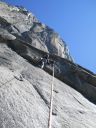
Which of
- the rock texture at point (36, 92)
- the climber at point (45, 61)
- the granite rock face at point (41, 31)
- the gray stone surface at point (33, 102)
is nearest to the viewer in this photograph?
the gray stone surface at point (33, 102)

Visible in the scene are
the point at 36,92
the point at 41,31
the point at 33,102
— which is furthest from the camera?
the point at 41,31

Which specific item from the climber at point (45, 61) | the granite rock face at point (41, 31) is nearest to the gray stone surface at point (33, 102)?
the climber at point (45, 61)

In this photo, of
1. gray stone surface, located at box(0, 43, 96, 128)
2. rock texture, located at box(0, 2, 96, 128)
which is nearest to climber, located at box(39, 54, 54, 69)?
rock texture, located at box(0, 2, 96, 128)

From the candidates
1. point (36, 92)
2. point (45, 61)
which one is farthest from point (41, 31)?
point (36, 92)

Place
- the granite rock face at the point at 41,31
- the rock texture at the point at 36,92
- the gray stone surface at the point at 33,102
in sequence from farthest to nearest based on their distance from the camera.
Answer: the granite rock face at the point at 41,31 → the rock texture at the point at 36,92 → the gray stone surface at the point at 33,102

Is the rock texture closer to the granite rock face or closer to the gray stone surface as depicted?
the gray stone surface

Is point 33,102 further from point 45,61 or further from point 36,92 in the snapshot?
point 45,61

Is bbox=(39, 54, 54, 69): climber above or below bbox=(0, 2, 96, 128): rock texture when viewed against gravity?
above

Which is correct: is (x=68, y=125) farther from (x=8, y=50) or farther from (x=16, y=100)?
(x=8, y=50)

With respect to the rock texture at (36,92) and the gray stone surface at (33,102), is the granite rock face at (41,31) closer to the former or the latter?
the rock texture at (36,92)

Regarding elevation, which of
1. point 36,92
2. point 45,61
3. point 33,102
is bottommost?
point 33,102

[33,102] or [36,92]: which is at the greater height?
[36,92]

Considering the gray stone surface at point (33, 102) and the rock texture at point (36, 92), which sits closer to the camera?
the gray stone surface at point (33, 102)

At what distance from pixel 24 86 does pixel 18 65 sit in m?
3.46
